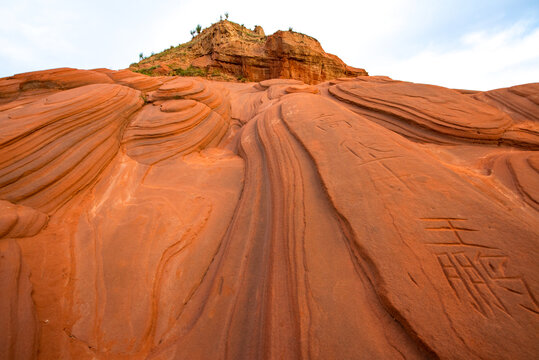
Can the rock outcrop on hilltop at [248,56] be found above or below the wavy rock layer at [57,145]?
above

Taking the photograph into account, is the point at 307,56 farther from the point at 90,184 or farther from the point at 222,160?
the point at 90,184

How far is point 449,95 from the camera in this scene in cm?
484

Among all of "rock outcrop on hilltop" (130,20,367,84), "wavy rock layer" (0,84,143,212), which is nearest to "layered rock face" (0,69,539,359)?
"wavy rock layer" (0,84,143,212)

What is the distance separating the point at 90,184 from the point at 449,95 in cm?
761

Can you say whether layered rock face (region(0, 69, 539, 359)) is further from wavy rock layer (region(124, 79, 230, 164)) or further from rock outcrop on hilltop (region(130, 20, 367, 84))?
rock outcrop on hilltop (region(130, 20, 367, 84))

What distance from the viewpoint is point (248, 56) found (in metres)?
14.1

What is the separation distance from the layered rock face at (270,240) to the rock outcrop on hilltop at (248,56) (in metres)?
11.5

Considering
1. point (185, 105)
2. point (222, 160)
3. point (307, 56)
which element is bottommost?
point (222, 160)

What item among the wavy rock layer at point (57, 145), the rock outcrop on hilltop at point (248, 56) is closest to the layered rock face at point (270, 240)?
the wavy rock layer at point (57, 145)

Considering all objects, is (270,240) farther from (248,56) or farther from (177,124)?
(248,56)

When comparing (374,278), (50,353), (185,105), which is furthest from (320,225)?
(185,105)

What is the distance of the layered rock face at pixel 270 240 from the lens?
4.69 ft

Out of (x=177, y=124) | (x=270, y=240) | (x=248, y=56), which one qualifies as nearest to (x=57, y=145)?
(x=177, y=124)

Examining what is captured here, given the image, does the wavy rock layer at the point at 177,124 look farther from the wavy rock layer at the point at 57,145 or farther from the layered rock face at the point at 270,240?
the wavy rock layer at the point at 57,145
